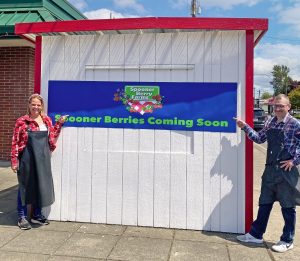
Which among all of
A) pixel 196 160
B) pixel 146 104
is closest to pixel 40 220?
pixel 146 104

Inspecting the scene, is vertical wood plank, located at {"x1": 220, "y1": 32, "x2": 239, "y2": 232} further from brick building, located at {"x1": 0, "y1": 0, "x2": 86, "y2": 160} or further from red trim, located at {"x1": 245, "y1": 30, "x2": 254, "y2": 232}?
brick building, located at {"x1": 0, "y1": 0, "x2": 86, "y2": 160}

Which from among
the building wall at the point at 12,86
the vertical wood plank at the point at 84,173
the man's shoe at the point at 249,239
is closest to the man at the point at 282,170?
the man's shoe at the point at 249,239

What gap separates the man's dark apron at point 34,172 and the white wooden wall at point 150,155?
335mm

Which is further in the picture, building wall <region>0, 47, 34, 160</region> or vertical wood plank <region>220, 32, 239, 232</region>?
building wall <region>0, 47, 34, 160</region>

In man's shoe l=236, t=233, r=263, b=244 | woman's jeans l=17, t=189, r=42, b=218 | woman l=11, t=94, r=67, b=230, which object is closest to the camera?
man's shoe l=236, t=233, r=263, b=244

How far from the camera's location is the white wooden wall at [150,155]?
16.7ft

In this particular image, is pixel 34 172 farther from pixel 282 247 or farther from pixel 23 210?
pixel 282 247

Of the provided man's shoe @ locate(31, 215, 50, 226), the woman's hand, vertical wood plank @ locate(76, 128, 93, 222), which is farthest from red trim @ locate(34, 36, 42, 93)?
man's shoe @ locate(31, 215, 50, 226)

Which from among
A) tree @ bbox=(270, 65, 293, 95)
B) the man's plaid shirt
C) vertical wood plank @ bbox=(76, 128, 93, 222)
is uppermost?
tree @ bbox=(270, 65, 293, 95)

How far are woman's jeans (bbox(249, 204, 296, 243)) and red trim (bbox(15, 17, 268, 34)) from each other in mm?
2285

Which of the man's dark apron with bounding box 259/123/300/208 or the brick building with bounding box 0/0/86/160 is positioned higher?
the brick building with bounding box 0/0/86/160

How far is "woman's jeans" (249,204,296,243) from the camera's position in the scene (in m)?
4.55

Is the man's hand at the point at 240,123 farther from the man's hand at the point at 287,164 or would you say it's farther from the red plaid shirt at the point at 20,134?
the red plaid shirt at the point at 20,134

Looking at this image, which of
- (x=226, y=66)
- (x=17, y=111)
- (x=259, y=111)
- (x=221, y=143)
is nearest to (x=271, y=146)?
(x=221, y=143)
